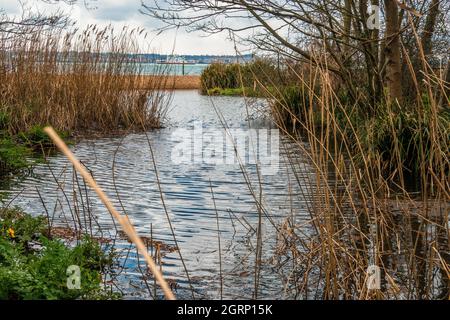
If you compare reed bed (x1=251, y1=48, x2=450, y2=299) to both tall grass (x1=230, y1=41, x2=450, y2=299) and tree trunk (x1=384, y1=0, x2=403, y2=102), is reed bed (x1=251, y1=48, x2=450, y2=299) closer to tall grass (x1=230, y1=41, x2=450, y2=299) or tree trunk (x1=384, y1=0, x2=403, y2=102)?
tall grass (x1=230, y1=41, x2=450, y2=299)

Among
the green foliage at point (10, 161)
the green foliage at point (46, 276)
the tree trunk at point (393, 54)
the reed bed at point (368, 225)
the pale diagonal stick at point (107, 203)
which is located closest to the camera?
the pale diagonal stick at point (107, 203)

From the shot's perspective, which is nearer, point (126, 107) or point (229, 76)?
point (126, 107)

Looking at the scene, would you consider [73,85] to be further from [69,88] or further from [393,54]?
[393,54]

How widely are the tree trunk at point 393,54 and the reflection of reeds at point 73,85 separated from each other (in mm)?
4194

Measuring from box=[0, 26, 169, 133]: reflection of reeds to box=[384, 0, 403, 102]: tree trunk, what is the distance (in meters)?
4.19

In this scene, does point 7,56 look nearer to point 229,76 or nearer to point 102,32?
point 102,32

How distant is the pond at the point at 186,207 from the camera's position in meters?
4.15

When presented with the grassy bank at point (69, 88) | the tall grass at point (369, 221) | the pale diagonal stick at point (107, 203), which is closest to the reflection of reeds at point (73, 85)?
the grassy bank at point (69, 88)

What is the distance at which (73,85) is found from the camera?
12.6 m

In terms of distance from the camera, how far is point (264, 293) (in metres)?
4.00

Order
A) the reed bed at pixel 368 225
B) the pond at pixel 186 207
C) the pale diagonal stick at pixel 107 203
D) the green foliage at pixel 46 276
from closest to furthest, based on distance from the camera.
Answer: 1. the pale diagonal stick at pixel 107 203
2. the reed bed at pixel 368 225
3. the green foliage at pixel 46 276
4. the pond at pixel 186 207

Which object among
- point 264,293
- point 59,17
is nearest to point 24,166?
point 59,17

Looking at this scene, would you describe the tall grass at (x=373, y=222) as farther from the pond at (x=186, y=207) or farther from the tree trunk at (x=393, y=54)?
the tree trunk at (x=393, y=54)
